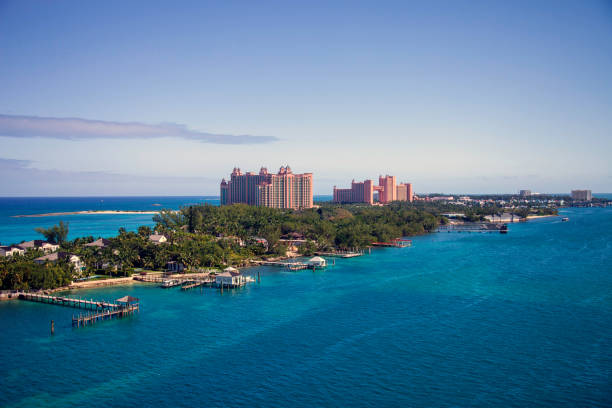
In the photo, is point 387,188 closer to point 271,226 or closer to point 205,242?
point 271,226

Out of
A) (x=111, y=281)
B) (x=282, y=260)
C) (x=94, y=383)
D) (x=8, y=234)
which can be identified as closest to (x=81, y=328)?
(x=94, y=383)


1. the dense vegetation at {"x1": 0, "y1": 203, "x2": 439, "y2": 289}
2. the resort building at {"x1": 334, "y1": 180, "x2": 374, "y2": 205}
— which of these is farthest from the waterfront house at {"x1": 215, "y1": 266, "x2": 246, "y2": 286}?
the resort building at {"x1": 334, "y1": 180, "x2": 374, "y2": 205}

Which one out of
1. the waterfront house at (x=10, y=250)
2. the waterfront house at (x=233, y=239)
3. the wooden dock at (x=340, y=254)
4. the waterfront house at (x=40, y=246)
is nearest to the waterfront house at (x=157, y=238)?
the waterfront house at (x=233, y=239)

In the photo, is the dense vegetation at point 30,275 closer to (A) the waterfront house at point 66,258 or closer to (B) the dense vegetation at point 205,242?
(B) the dense vegetation at point 205,242

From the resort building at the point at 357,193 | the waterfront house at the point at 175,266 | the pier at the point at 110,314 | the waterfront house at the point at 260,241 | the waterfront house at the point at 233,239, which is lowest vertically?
the pier at the point at 110,314

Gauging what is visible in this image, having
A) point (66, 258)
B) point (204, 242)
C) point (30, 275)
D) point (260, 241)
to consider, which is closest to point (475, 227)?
point (260, 241)

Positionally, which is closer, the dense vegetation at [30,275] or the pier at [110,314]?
the pier at [110,314]
